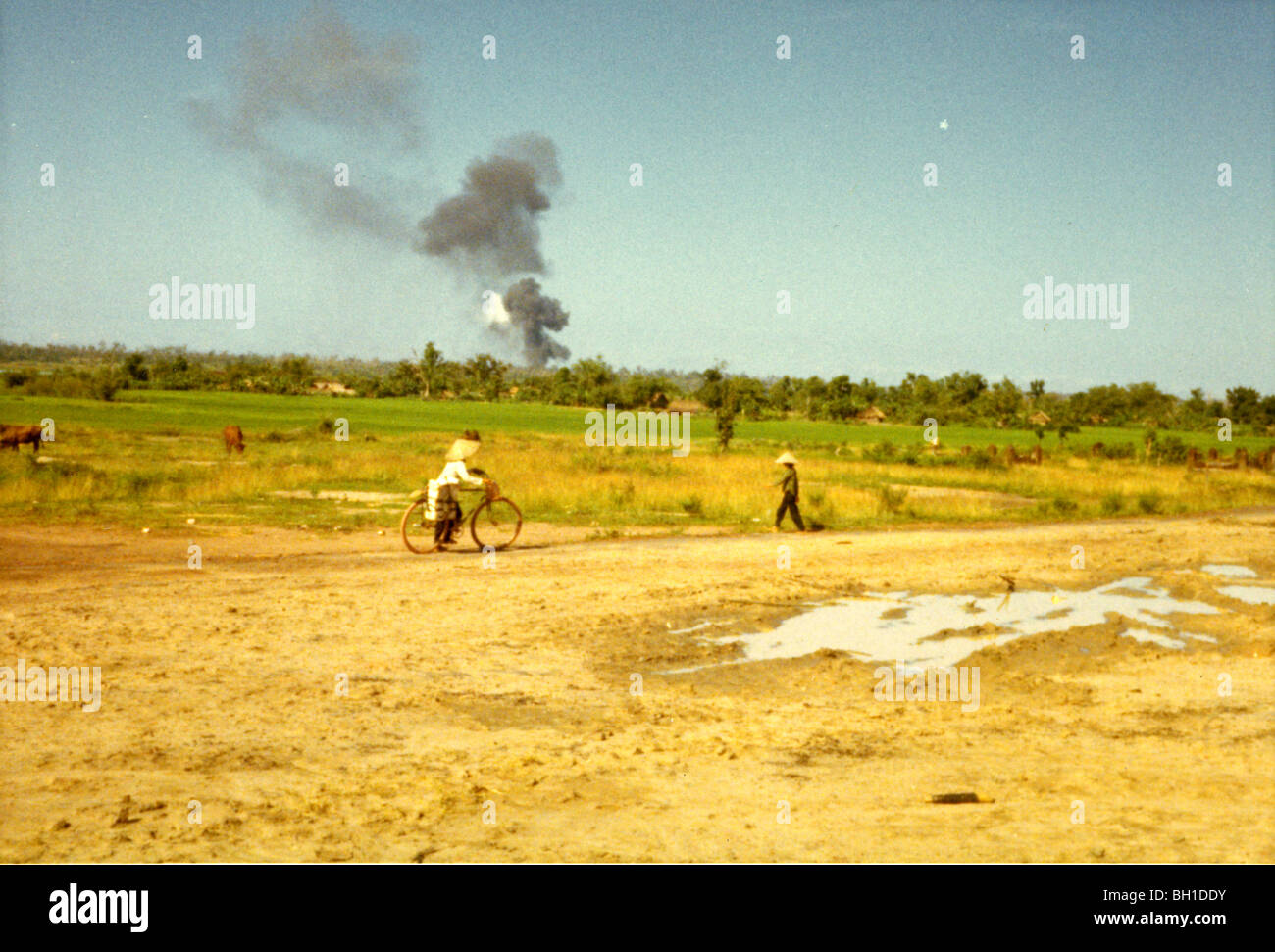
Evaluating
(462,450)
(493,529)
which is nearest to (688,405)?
(493,529)

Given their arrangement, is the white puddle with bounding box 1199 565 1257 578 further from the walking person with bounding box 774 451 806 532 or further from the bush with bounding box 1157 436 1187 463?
the bush with bounding box 1157 436 1187 463

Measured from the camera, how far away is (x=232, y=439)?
40438mm

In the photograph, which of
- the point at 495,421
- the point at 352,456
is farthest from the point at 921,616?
the point at 495,421

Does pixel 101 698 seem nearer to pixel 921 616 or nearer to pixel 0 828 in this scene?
pixel 0 828

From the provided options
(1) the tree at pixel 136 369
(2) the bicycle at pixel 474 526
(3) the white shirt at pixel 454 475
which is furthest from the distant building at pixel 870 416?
(3) the white shirt at pixel 454 475

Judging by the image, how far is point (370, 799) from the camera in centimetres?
613

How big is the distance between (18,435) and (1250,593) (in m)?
31.3

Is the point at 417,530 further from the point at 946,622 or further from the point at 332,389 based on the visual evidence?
the point at 332,389

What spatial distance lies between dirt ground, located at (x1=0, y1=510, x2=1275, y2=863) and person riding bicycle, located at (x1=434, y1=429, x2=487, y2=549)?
7.40ft

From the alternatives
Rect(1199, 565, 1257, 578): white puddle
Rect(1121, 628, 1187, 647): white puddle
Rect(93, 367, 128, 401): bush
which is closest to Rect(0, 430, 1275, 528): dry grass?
Rect(1199, 565, 1257, 578): white puddle

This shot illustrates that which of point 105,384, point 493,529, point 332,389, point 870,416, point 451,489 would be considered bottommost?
point 493,529

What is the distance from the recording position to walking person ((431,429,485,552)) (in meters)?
16.7

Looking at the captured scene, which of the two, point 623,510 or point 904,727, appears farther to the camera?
point 623,510

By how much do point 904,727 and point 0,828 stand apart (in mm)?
5516
